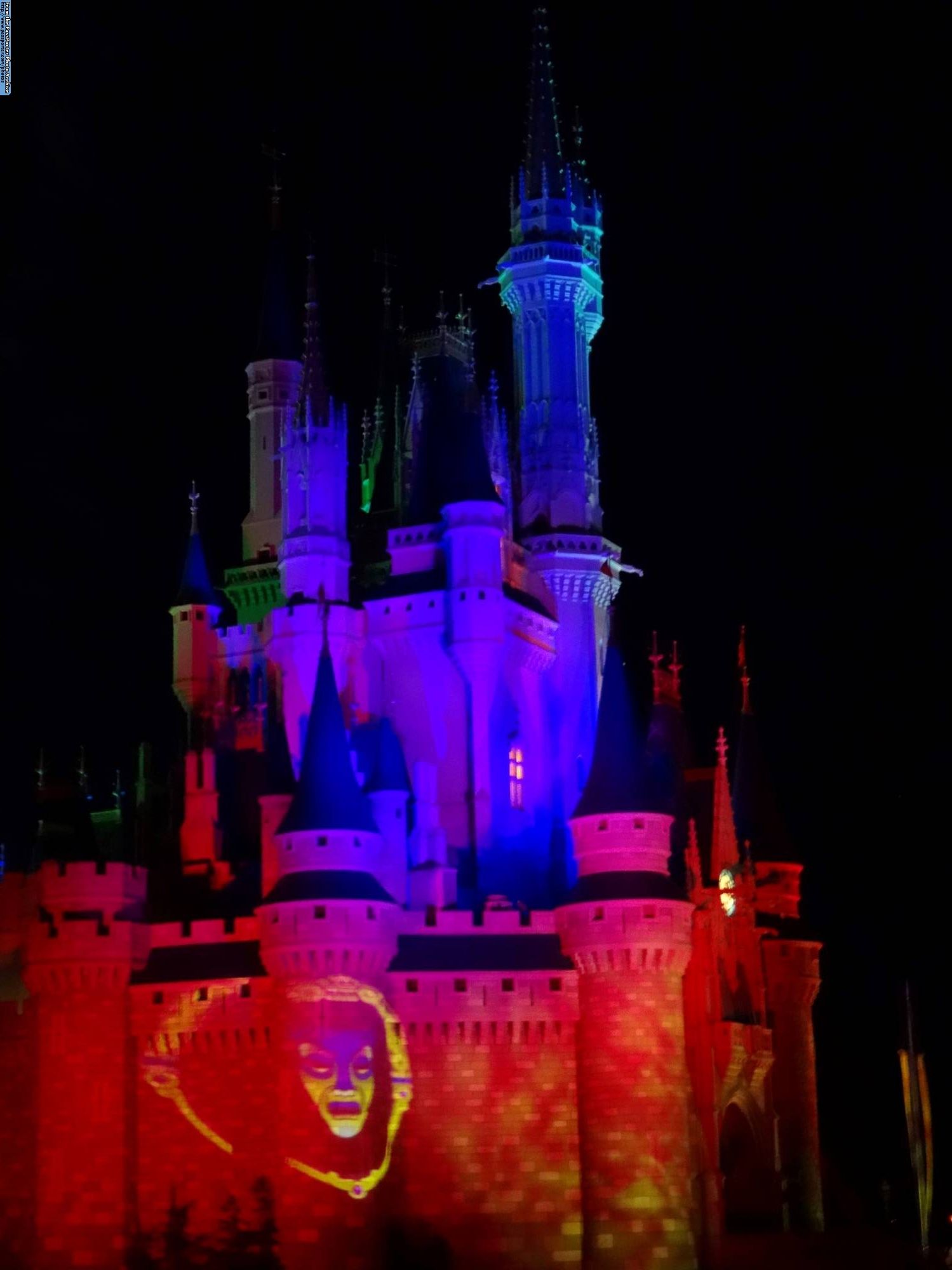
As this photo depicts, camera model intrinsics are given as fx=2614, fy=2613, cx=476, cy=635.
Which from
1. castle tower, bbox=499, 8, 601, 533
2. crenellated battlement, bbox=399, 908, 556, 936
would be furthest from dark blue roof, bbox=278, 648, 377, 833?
castle tower, bbox=499, 8, 601, 533

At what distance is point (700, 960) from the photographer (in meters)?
47.0

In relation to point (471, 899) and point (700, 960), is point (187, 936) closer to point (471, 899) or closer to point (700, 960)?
point (471, 899)

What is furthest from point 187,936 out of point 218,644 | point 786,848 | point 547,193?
point 547,193

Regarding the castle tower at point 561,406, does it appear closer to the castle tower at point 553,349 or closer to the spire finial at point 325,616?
the castle tower at point 553,349

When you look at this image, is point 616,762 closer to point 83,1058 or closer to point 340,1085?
point 340,1085

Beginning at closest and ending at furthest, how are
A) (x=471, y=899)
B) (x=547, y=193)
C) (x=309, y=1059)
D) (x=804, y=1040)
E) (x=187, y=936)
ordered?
(x=309, y=1059) → (x=187, y=936) → (x=471, y=899) → (x=804, y=1040) → (x=547, y=193)

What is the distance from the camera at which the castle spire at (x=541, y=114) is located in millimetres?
58062

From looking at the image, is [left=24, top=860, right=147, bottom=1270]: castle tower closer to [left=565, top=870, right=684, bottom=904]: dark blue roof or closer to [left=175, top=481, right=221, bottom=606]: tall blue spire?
[left=565, top=870, right=684, bottom=904]: dark blue roof

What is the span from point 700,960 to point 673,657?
9614 mm

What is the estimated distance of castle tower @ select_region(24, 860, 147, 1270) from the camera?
144 feet

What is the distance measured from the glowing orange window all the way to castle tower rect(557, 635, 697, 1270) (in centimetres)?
617

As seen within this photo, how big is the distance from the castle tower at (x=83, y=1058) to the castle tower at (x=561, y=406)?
12.9 meters

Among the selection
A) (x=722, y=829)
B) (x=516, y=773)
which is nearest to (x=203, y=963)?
(x=516, y=773)

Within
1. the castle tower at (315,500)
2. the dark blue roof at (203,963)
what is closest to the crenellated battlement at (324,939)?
the dark blue roof at (203,963)
